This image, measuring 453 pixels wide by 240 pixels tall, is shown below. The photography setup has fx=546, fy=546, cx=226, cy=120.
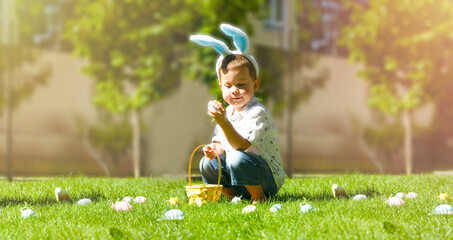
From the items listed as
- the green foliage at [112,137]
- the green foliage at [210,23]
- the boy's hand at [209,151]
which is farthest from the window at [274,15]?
the boy's hand at [209,151]

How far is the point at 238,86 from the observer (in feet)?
12.1

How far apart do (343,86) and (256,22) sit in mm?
2943

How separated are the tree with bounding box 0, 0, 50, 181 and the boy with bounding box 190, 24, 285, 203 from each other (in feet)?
22.0

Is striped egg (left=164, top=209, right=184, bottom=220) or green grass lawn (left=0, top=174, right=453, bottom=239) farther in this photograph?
striped egg (left=164, top=209, right=184, bottom=220)

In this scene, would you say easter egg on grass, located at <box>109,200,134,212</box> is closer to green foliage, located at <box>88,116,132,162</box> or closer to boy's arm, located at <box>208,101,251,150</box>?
boy's arm, located at <box>208,101,251,150</box>

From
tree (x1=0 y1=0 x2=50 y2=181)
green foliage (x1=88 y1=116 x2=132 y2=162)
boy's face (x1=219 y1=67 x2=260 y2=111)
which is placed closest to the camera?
boy's face (x1=219 y1=67 x2=260 y2=111)

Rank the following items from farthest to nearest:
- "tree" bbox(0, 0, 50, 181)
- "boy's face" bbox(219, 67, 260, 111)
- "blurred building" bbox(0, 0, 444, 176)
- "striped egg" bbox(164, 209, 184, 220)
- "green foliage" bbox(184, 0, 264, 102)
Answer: "blurred building" bbox(0, 0, 444, 176)
"tree" bbox(0, 0, 50, 181)
"green foliage" bbox(184, 0, 264, 102)
"boy's face" bbox(219, 67, 260, 111)
"striped egg" bbox(164, 209, 184, 220)

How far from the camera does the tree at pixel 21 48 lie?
951 centimetres

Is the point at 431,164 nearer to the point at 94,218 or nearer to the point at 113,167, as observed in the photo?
the point at 113,167

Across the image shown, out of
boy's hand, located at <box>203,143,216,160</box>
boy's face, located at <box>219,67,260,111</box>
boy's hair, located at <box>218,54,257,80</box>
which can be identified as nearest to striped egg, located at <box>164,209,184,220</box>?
boy's hand, located at <box>203,143,216,160</box>

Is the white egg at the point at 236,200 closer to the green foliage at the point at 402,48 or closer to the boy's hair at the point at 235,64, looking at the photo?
the boy's hair at the point at 235,64

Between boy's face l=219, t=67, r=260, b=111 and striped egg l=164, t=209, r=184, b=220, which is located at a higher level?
boy's face l=219, t=67, r=260, b=111

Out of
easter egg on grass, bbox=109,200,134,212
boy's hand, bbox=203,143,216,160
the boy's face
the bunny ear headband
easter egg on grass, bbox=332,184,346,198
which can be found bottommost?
easter egg on grass, bbox=332,184,346,198

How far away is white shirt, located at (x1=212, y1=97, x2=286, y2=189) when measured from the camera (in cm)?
357
